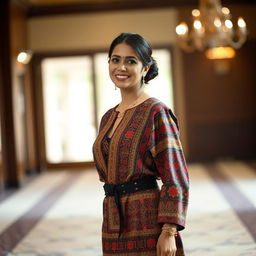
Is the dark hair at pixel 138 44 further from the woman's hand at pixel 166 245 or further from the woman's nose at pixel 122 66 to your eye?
the woman's hand at pixel 166 245

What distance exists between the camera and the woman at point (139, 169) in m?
1.95

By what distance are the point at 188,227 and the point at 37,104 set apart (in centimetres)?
683

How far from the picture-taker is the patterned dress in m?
1.95

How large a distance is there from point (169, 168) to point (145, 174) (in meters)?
0.11

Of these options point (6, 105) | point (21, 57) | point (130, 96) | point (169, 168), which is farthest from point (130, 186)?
point (21, 57)

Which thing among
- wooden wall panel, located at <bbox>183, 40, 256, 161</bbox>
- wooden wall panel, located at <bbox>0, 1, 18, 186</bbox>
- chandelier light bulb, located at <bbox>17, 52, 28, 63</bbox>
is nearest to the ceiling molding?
wooden wall panel, located at <bbox>183, 40, 256, 161</bbox>

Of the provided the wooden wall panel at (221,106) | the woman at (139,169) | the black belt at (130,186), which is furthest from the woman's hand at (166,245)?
the wooden wall panel at (221,106)

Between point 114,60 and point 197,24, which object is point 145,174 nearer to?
point 114,60

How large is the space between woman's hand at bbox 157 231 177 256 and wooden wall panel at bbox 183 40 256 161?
10007 mm

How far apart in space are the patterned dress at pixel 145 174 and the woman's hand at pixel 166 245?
5 cm

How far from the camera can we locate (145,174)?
79.1 inches

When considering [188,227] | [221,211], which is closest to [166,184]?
[188,227]

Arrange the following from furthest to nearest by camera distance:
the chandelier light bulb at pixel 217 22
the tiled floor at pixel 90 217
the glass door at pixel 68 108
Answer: the glass door at pixel 68 108 < the chandelier light bulb at pixel 217 22 < the tiled floor at pixel 90 217

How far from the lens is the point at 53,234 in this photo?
5.70 m
